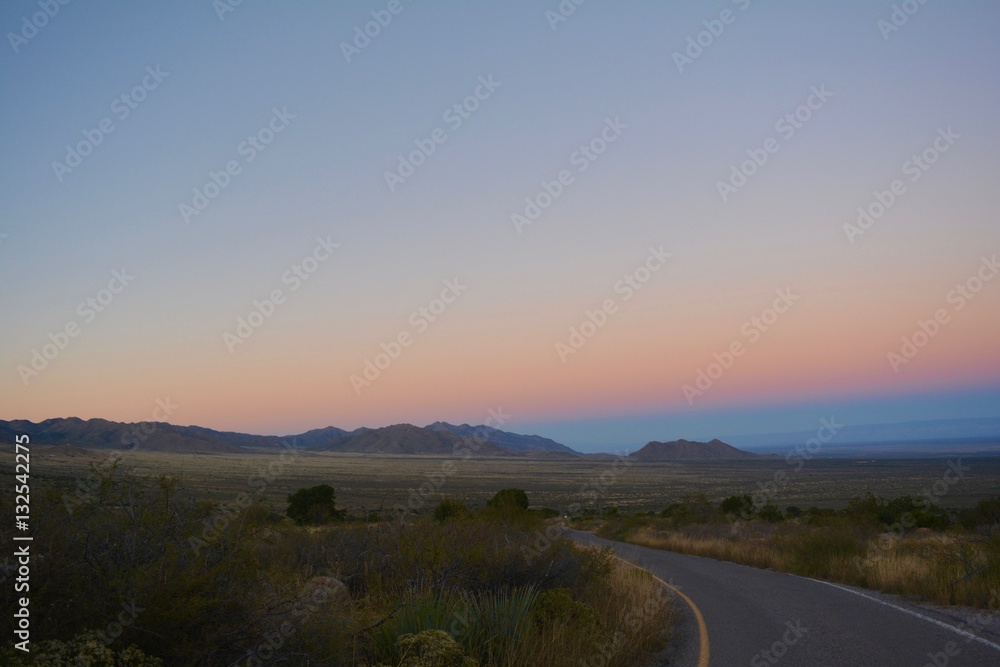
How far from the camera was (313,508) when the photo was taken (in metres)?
34.1

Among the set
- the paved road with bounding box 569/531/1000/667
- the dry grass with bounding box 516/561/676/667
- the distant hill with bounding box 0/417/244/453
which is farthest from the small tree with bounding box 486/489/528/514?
the distant hill with bounding box 0/417/244/453

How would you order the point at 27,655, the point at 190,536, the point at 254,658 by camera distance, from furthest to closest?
the point at 190,536, the point at 254,658, the point at 27,655

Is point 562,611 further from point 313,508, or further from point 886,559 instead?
point 313,508

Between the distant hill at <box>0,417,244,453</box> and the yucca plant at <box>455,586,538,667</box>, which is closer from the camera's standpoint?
the yucca plant at <box>455,586,538,667</box>

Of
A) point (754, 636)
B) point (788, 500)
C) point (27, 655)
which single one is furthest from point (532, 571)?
point (788, 500)

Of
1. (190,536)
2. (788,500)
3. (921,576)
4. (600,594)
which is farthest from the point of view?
(788,500)

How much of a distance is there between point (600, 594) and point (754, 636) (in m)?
2.56

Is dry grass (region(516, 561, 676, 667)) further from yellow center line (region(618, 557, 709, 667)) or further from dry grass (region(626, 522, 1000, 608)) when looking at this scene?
dry grass (region(626, 522, 1000, 608))

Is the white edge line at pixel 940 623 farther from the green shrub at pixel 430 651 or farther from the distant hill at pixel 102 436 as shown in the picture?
the distant hill at pixel 102 436

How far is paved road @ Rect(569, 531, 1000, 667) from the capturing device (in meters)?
8.59

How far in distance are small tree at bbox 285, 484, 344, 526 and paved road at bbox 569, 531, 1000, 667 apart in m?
21.4

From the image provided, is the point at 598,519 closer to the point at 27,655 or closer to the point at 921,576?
the point at 921,576

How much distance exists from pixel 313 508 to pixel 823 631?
27918 millimetres

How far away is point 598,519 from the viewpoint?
1885 inches
